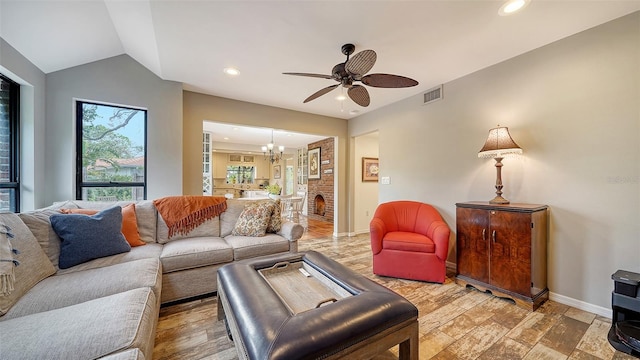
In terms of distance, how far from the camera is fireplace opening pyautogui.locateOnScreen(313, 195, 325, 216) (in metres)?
7.02

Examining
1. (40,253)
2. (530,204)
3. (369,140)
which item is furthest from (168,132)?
(530,204)

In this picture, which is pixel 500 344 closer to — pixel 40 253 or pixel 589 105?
pixel 589 105

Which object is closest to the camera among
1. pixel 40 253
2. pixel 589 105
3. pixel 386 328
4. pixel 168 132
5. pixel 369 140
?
pixel 386 328

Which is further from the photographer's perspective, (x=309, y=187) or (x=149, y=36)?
(x=309, y=187)

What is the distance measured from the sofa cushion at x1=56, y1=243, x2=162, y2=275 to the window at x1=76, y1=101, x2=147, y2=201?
1.24 metres

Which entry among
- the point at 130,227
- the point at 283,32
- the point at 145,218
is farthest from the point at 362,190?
the point at 130,227

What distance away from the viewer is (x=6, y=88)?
2277 millimetres

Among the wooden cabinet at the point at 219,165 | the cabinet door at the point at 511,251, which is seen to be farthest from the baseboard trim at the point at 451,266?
the wooden cabinet at the point at 219,165

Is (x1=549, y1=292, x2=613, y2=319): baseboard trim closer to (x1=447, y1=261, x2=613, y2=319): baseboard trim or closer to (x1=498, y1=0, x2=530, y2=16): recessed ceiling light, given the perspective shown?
(x1=447, y1=261, x2=613, y2=319): baseboard trim

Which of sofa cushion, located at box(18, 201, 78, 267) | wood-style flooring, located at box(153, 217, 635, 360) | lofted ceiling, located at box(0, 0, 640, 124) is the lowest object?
wood-style flooring, located at box(153, 217, 635, 360)

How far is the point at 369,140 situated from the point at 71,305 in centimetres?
524

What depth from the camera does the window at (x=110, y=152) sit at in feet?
9.41

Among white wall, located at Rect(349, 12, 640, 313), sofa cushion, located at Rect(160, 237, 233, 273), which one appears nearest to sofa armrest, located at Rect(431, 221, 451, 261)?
white wall, located at Rect(349, 12, 640, 313)

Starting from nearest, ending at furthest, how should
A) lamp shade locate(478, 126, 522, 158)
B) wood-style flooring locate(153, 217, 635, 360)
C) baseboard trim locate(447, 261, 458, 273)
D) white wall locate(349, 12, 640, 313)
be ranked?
wood-style flooring locate(153, 217, 635, 360) < white wall locate(349, 12, 640, 313) < lamp shade locate(478, 126, 522, 158) < baseboard trim locate(447, 261, 458, 273)
